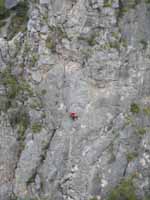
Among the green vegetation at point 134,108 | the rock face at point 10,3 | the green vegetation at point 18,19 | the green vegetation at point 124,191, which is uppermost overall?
the rock face at point 10,3

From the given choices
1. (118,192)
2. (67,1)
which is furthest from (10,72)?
(118,192)

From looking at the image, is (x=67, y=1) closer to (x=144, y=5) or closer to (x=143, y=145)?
(x=144, y=5)

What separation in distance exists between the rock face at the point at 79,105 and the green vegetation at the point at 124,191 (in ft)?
0.15

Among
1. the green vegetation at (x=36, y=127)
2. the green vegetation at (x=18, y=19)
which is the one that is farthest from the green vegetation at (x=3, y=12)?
the green vegetation at (x=36, y=127)

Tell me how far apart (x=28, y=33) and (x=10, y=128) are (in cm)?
488

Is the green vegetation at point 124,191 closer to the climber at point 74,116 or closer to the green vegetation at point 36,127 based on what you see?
the climber at point 74,116

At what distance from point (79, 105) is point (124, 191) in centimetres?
460

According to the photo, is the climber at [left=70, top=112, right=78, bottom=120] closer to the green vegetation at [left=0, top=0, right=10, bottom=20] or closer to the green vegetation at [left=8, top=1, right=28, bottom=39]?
the green vegetation at [left=8, top=1, right=28, bottom=39]

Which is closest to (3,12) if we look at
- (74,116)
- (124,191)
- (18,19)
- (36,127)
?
(18,19)

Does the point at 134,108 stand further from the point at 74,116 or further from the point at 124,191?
the point at 124,191

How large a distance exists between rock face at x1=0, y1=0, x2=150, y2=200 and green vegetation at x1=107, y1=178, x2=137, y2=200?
4cm

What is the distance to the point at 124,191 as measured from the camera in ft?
69.7

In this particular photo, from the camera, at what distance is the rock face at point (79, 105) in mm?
21875

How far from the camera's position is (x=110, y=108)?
22.6m
